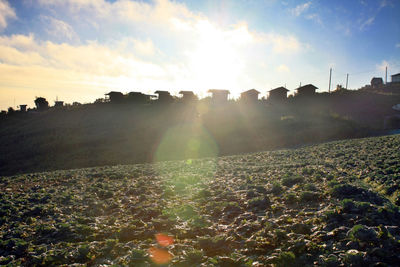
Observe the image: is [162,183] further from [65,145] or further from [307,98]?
[307,98]

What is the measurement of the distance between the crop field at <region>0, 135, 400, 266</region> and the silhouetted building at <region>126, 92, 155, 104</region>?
6153 centimetres

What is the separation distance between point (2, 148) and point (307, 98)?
7162 cm

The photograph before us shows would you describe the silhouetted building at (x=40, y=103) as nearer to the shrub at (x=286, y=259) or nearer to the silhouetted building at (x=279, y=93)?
the silhouetted building at (x=279, y=93)

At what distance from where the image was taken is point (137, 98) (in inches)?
2857

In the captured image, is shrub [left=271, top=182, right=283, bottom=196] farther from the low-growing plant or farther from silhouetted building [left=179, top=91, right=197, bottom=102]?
silhouetted building [left=179, top=91, right=197, bottom=102]

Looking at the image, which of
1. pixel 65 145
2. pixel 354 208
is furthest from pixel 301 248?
pixel 65 145

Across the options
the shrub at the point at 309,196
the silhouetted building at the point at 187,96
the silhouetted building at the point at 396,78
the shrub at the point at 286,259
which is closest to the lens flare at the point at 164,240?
the shrub at the point at 286,259

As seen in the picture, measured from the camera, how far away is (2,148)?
44.5 m

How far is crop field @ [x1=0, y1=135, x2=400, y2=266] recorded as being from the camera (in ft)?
18.1

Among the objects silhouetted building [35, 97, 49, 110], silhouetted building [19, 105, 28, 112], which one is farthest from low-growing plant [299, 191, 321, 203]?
silhouetted building [19, 105, 28, 112]

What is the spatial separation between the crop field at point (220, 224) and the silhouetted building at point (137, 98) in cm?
6153

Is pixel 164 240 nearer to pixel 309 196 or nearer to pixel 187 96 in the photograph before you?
pixel 309 196

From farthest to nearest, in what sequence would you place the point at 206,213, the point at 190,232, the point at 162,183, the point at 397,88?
the point at 397,88
the point at 162,183
the point at 206,213
the point at 190,232

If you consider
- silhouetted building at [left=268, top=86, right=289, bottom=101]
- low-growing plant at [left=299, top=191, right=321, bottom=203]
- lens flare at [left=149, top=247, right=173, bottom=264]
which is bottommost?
lens flare at [left=149, top=247, right=173, bottom=264]
